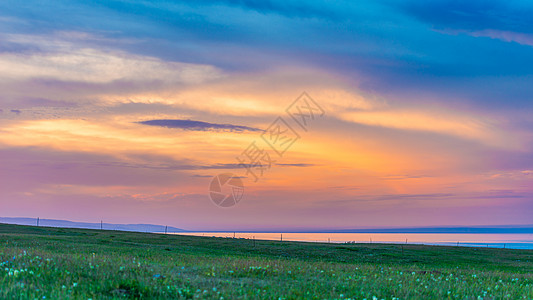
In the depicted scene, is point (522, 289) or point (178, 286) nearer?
point (178, 286)

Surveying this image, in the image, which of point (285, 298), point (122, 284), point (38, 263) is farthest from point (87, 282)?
point (285, 298)

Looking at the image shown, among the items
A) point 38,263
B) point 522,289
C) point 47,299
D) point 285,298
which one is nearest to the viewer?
point 47,299

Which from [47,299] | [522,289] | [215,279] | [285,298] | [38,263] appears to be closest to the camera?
[47,299]

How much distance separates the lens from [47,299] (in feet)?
40.1

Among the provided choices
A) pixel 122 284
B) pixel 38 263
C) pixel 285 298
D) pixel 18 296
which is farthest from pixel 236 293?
pixel 38 263

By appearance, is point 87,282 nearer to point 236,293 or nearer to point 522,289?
point 236,293

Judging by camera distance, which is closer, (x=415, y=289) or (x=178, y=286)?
(x=178, y=286)

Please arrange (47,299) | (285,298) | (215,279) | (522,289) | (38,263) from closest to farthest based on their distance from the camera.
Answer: (47,299) < (285,298) < (215,279) < (38,263) < (522,289)

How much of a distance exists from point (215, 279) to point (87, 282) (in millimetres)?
4455

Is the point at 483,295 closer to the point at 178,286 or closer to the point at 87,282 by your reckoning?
the point at 178,286

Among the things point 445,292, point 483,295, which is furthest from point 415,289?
point 483,295

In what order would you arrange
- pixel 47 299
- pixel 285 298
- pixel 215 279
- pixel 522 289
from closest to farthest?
pixel 47 299, pixel 285 298, pixel 215 279, pixel 522 289

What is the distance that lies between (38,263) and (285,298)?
10299 mm

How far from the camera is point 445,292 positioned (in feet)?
56.4
